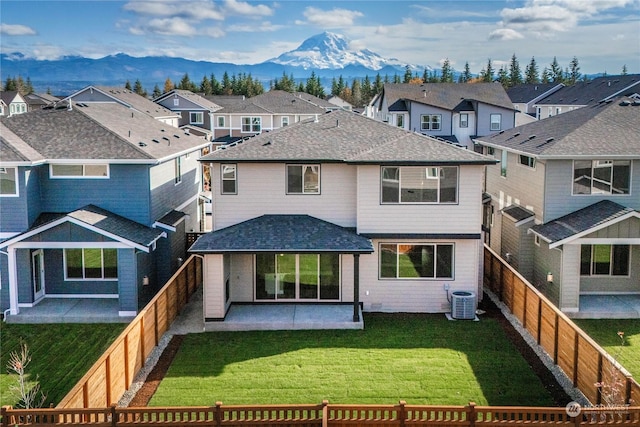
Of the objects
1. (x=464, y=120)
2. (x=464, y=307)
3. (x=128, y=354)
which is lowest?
(x=464, y=307)

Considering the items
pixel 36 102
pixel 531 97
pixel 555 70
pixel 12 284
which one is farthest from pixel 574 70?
pixel 12 284

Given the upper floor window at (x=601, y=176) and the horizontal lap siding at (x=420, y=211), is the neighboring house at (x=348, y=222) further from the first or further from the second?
the upper floor window at (x=601, y=176)

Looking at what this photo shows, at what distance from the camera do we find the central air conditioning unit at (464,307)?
54.4 feet

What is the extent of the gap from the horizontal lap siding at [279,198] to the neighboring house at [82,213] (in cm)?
243

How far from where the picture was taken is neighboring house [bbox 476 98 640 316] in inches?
658

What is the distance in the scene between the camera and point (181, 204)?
2305 cm

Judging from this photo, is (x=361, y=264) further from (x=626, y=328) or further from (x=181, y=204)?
→ (x=181, y=204)

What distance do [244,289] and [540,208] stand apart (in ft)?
31.8

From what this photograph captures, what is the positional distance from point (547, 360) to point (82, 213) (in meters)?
13.5

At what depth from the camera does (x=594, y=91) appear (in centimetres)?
5953

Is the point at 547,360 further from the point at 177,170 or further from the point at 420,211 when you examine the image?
the point at 177,170

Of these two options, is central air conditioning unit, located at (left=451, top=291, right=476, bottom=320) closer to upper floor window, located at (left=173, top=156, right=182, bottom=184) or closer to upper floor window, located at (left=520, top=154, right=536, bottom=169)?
upper floor window, located at (left=520, top=154, right=536, bottom=169)

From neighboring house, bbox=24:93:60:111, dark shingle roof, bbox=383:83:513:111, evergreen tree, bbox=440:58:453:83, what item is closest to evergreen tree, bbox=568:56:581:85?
evergreen tree, bbox=440:58:453:83

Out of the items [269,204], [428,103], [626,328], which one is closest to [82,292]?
[269,204]
